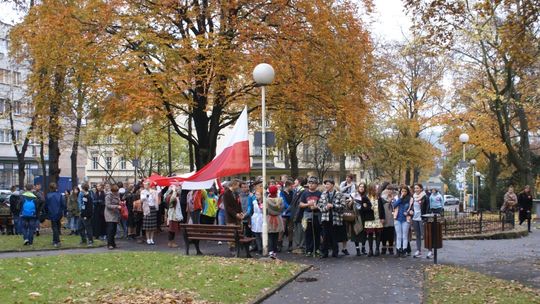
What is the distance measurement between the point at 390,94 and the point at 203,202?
33676mm

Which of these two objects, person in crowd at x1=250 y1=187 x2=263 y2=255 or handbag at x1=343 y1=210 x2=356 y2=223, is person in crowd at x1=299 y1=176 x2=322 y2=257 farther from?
person in crowd at x1=250 y1=187 x2=263 y2=255

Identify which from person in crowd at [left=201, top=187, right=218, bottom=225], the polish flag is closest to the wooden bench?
the polish flag

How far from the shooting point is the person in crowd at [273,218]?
15.6 metres

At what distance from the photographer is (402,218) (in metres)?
15.4

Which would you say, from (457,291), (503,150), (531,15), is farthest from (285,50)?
(503,150)

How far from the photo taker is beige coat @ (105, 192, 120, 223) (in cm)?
1762

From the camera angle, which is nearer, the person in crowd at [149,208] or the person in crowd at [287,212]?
the person in crowd at [287,212]

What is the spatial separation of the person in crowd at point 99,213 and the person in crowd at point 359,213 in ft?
27.5

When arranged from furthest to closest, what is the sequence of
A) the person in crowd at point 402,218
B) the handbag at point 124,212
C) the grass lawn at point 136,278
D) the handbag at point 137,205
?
1. the handbag at point 124,212
2. the handbag at point 137,205
3. the person in crowd at point 402,218
4. the grass lawn at point 136,278

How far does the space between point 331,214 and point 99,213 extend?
8574 millimetres

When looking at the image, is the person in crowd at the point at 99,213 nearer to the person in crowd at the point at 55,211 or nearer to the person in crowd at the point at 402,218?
the person in crowd at the point at 55,211

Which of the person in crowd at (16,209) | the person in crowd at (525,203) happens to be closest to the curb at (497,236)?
the person in crowd at (525,203)

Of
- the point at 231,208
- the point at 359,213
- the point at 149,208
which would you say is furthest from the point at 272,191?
the point at 149,208

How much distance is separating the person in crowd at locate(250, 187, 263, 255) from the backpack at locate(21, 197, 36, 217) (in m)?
6.59
